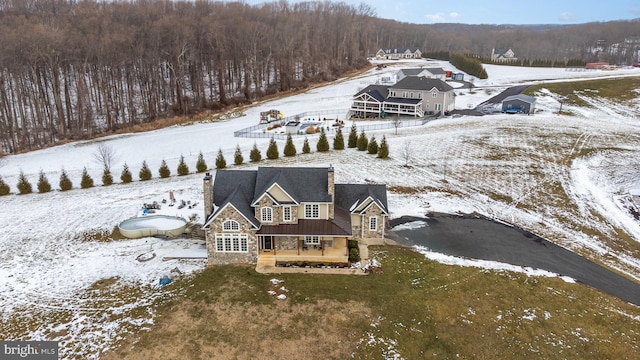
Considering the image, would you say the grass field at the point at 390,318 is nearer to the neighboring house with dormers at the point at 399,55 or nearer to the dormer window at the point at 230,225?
the dormer window at the point at 230,225

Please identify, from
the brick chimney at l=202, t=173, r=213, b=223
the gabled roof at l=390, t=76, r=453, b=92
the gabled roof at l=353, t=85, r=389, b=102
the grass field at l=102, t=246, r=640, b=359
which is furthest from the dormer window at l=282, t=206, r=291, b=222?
the gabled roof at l=390, t=76, r=453, b=92

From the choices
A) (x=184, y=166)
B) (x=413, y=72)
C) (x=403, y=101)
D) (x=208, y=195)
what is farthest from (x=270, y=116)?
(x=208, y=195)

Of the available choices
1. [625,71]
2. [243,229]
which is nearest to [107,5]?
[243,229]

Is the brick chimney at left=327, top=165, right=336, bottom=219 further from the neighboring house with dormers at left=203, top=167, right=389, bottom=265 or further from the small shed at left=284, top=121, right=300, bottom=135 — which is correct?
the small shed at left=284, top=121, right=300, bottom=135

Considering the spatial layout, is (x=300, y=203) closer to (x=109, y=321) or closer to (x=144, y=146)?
(x=109, y=321)

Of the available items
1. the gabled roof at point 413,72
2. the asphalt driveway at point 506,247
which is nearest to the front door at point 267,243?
the asphalt driveway at point 506,247

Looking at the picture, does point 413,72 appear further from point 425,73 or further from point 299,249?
point 299,249
